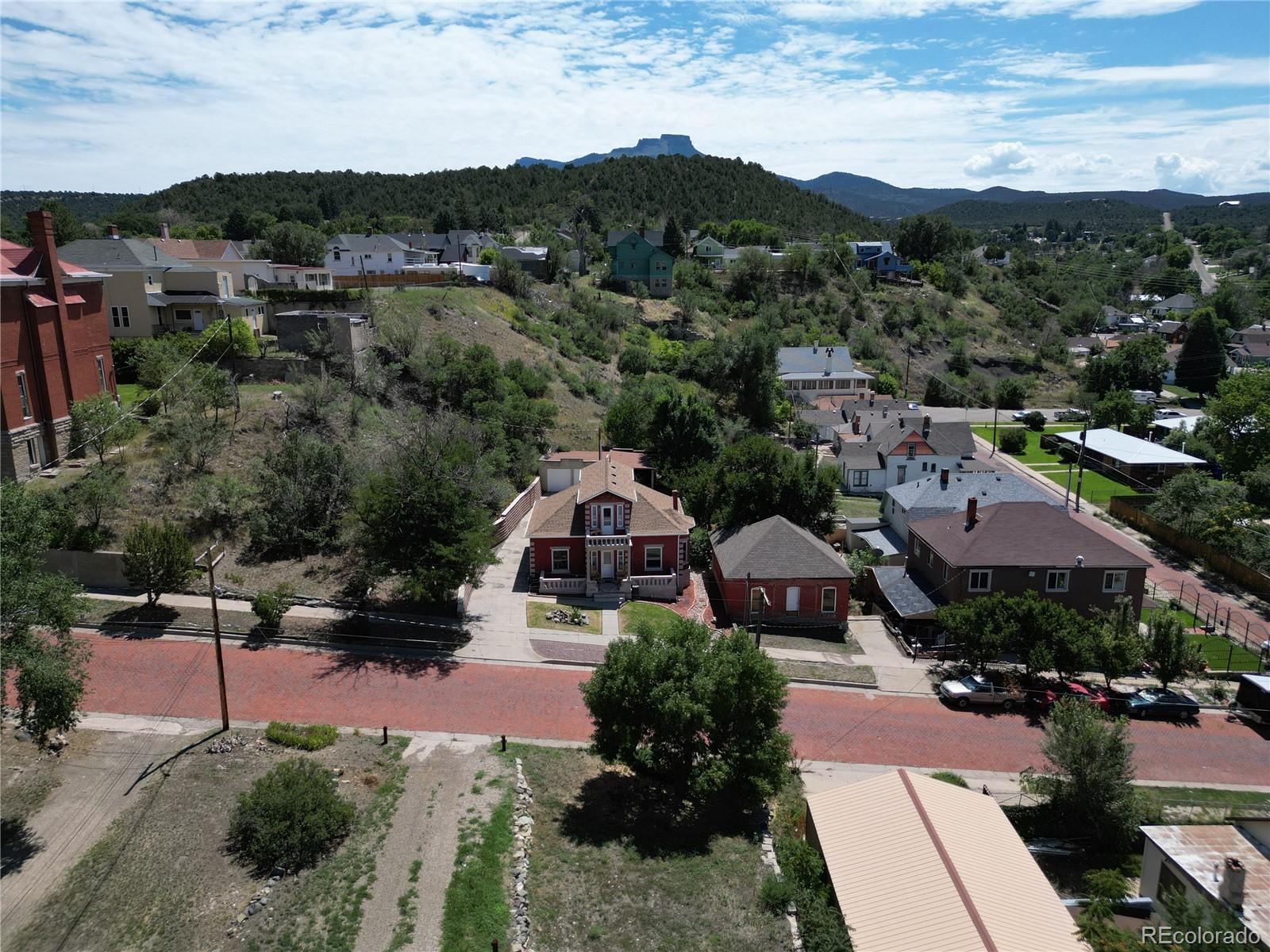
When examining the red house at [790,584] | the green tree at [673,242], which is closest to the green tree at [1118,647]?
the red house at [790,584]

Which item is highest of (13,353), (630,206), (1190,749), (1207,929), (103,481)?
(630,206)

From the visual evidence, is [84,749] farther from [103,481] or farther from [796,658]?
[796,658]

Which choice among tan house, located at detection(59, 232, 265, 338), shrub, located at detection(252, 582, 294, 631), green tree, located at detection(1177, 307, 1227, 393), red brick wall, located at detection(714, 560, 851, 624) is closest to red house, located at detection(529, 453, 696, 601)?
red brick wall, located at detection(714, 560, 851, 624)

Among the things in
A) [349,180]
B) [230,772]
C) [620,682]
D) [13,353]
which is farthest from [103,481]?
[349,180]

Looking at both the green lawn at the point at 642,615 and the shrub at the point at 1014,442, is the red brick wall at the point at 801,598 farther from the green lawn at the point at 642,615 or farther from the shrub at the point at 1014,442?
the shrub at the point at 1014,442

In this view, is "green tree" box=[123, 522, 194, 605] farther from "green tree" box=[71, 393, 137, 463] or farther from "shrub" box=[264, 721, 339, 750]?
"shrub" box=[264, 721, 339, 750]

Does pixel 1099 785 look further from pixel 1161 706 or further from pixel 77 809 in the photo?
pixel 77 809

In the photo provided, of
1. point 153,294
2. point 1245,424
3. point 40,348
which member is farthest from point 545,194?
point 40,348
